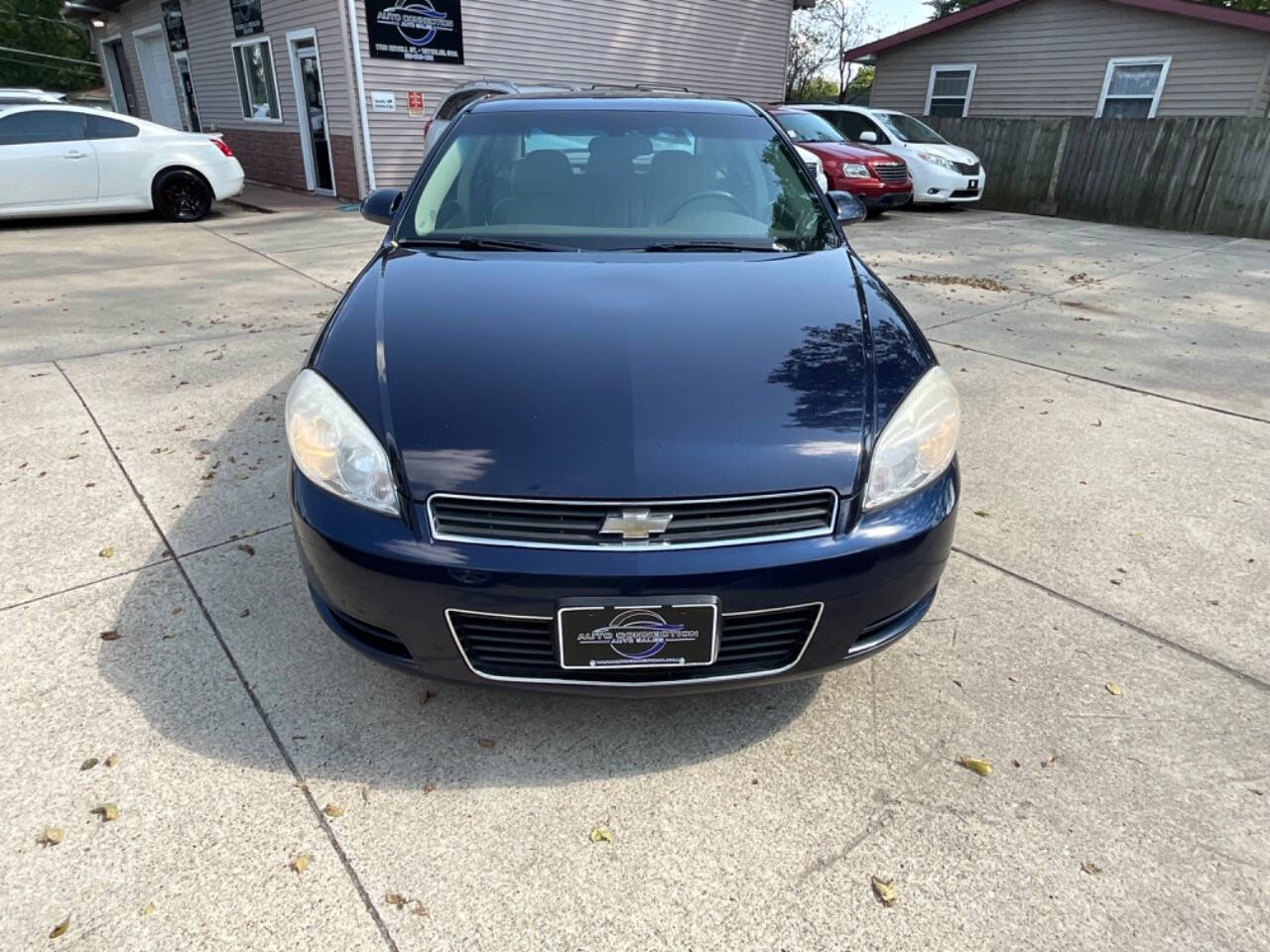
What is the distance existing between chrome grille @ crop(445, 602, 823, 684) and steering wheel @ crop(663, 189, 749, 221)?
1.71 m

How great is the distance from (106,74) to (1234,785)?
25.6m

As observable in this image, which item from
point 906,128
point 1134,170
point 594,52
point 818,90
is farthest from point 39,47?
point 1134,170

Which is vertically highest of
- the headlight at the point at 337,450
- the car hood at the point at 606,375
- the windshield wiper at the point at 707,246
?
the windshield wiper at the point at 707,246

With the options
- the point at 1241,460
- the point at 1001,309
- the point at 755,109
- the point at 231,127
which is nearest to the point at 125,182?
the point at 231,127

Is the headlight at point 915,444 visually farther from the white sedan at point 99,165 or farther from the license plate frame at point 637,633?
the white sedan at point 99,165

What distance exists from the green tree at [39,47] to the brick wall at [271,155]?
38405 millimetres

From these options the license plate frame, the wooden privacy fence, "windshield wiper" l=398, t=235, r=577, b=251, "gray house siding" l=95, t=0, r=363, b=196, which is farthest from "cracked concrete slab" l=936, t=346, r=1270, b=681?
"gray house siding" l=95, t=0, r=363, b=196

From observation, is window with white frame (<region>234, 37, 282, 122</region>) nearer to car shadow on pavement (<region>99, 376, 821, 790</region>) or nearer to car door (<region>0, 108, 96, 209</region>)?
car door (<region>0, 108, 96, 209</region>)

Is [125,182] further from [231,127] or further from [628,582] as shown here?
[628,582]

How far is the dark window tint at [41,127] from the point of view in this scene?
888 cm

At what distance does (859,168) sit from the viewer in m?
11.3

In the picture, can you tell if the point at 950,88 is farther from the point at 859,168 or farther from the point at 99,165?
the point at 99,165

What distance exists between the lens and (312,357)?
2.17 meters

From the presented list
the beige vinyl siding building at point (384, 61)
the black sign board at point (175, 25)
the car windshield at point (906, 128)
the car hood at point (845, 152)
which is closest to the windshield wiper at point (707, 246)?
the car hood at point (845, 152)
